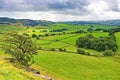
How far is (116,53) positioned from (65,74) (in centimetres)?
8765

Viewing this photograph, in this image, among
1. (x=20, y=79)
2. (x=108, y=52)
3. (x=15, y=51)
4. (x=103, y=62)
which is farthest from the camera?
(x=108, y=52)

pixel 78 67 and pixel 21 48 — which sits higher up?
pixel 21 48

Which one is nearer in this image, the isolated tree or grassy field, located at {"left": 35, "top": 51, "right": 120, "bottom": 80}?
the isolated tree

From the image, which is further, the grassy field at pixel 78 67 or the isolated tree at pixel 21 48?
the grassy field at pixel 78 67

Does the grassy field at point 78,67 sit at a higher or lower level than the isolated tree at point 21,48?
lower

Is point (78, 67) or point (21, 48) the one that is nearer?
point (21, 48)

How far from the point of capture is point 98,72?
112188 mm

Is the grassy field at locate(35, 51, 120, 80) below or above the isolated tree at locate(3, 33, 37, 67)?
below

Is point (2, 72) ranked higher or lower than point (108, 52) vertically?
higher

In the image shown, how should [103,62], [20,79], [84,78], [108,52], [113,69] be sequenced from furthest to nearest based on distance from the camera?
1. [108,52]
2. [103,62]
3. [113,69]
4. [84,78]
5. [20,79]

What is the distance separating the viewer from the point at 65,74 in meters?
99.6

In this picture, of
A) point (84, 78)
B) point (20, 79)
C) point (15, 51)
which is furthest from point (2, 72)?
point (84, 78)

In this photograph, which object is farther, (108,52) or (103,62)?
(108,52)

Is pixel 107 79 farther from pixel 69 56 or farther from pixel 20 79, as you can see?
pixel 20 79
